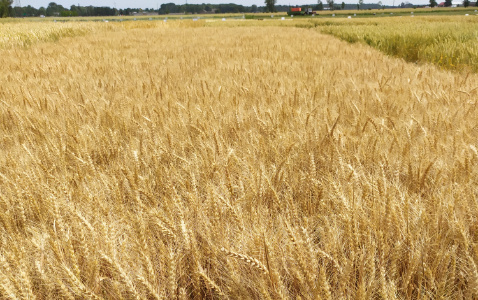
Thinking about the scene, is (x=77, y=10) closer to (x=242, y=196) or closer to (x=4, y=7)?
(x=4, y=7)

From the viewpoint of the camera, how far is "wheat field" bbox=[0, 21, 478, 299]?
2.42 feet

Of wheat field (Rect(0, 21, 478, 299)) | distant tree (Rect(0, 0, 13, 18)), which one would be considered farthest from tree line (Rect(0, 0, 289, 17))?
wheat field (Rect(0, 21, 478, 299))

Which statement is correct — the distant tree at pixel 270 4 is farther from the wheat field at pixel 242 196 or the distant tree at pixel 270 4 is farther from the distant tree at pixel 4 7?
the wheat field at pixel 242 196

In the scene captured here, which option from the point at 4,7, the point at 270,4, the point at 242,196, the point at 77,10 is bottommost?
the point at 242,196

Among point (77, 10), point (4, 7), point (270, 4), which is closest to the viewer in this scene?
point (4, 7)

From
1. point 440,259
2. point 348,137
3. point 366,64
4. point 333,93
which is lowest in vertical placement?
point 440,259

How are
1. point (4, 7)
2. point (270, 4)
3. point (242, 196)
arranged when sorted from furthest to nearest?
point (270, 4) < point (4, 7) < point (242, 196)

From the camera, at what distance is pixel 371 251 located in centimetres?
75

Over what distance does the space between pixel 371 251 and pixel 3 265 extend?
2.96ft

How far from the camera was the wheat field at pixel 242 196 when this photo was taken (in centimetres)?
74

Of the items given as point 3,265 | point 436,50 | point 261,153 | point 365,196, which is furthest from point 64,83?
point 436,50

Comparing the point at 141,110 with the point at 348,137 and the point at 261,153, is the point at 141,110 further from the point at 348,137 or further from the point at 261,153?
the point at 348,137

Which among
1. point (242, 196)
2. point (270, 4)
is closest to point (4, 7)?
point (270, 4)

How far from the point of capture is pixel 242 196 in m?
1.02
